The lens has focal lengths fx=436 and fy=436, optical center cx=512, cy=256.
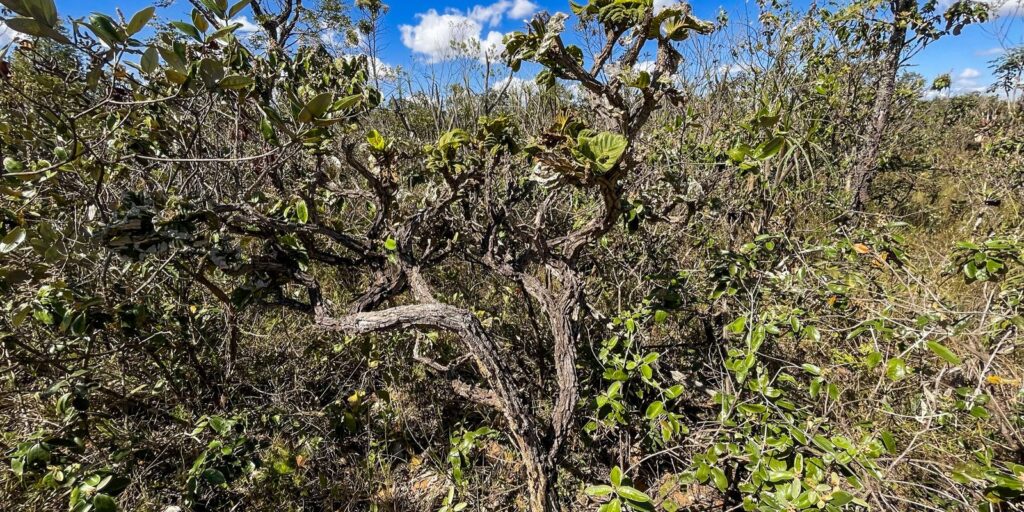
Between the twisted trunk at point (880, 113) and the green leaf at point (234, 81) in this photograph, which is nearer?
the green leaf at point (234, 81)

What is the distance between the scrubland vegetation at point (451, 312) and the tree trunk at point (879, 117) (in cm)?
148

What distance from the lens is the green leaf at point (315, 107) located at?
84cm

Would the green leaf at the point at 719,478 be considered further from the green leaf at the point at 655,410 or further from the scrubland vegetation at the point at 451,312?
the green leaf at the point at 655,410

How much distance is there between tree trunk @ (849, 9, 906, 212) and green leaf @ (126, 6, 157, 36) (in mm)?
4287

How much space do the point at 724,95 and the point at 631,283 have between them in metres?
2.95

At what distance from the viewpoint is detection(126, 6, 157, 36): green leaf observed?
748 millimetres

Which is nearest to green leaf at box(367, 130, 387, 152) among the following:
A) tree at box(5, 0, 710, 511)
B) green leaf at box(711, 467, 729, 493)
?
tree at box(5, 0, 710, 511)

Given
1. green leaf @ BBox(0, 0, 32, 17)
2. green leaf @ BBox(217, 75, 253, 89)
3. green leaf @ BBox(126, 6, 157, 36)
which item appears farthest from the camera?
green leaf @ BBox(217, 75, 253, 89)

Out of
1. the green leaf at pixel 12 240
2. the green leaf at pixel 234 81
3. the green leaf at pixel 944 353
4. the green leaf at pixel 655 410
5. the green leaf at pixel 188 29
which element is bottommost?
the green leaf at pixel 655 410

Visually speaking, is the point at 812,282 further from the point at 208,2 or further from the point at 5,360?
the point at 5,360

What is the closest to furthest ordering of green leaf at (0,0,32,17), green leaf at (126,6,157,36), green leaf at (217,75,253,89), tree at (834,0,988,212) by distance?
green leaf at (0,0,32,17)
green leaf at (126,6,157,36)
green leaf at (217,75,253,89)
tree at (834,0,988,212)

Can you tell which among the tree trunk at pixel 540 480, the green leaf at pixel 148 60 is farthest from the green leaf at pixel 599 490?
the green leaf at pixel 148 60

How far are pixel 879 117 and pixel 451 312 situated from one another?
4.23m

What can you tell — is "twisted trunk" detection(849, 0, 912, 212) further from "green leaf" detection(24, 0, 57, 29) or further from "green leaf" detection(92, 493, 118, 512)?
"green leaf" detection(92, 493, 118, 512)
